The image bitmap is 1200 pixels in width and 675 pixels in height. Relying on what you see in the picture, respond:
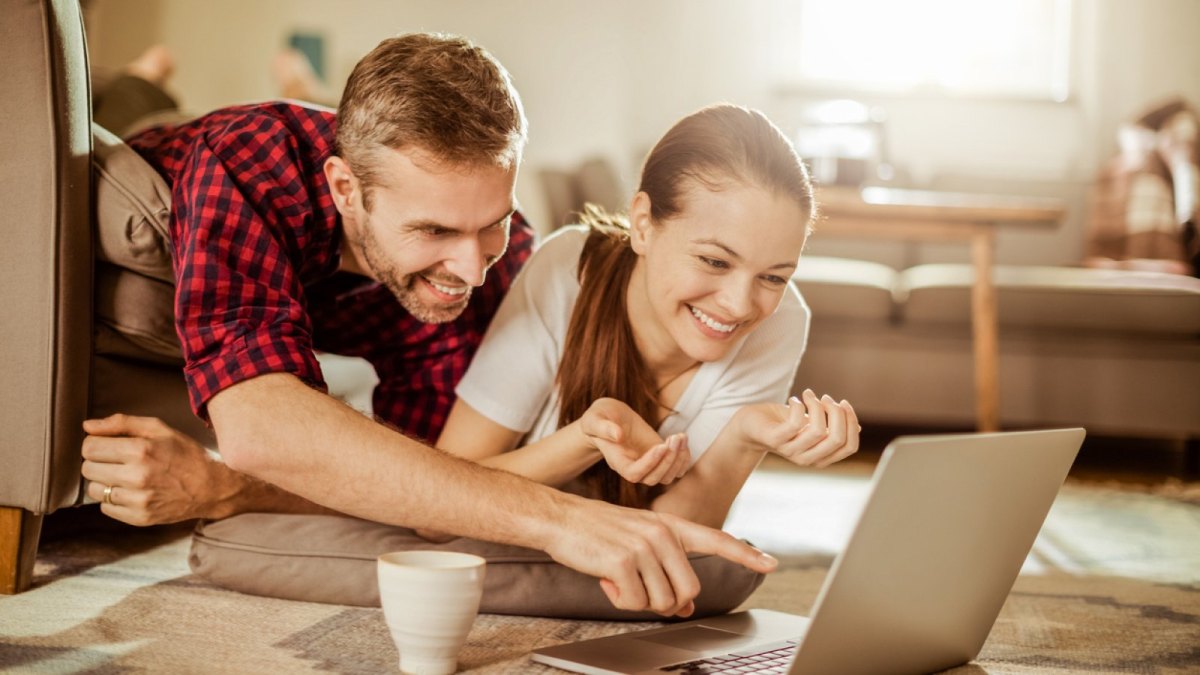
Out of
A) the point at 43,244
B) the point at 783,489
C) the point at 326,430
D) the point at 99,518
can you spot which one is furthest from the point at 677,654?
the point at 783,489

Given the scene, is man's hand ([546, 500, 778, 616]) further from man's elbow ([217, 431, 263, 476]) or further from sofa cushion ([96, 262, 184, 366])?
sofa cushion ([96, 262, 184, 366])

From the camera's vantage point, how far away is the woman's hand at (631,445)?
1180 millimetres

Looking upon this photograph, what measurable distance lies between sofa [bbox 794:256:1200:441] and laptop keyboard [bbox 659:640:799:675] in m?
2.06

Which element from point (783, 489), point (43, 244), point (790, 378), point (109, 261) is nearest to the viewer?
point (43, 244)

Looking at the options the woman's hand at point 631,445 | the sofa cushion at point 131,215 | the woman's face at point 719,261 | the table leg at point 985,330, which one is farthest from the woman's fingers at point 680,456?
the table leg at point 985,330

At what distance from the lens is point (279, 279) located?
1322 millimetres

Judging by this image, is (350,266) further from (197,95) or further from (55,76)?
(197,95)

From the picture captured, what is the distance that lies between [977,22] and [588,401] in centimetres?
370

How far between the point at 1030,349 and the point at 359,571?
2303 millimetres

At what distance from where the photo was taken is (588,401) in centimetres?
150

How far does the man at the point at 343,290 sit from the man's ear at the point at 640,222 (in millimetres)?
154

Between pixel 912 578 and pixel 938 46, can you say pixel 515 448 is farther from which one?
pixel 938 46

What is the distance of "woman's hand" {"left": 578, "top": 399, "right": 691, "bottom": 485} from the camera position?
1.18 meters

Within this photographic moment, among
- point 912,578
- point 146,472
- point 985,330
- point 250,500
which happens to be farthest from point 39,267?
point 985,330
